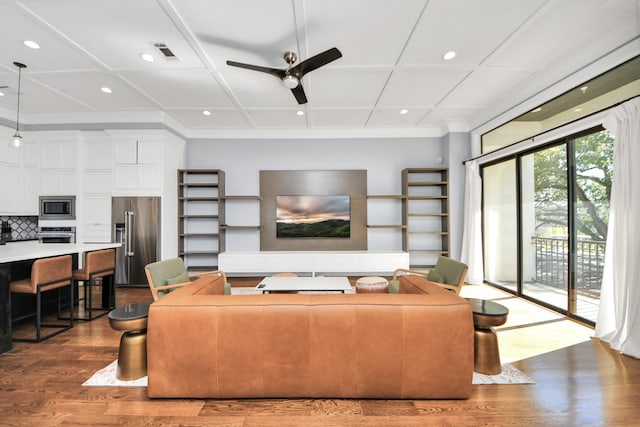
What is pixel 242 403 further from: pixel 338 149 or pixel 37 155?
pixel 37 155

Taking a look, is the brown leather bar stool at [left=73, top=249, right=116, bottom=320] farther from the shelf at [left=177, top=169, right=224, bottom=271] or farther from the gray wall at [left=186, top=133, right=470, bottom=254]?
the gray wall at [left=186, top=133, right=470, bottom=254]

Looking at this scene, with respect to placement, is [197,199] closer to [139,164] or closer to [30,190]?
[139,164]

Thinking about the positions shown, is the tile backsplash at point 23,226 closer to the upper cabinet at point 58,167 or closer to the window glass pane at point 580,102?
the upper cabinet at point 58,167

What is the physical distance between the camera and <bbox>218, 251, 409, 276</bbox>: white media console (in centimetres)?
509

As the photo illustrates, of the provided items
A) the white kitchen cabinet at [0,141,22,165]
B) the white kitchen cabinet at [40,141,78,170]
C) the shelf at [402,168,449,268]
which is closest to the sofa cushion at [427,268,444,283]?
the shelf at [402,168,449,268]

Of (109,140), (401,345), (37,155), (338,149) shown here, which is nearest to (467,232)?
(338,149)

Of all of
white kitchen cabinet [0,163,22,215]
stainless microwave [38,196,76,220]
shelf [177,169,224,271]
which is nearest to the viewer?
white kitchen cabinet [0,163,22,215]

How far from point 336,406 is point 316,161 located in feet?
14.7

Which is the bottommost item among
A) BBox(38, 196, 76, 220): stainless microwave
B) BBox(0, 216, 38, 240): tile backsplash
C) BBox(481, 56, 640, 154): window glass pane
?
BBox(0, 216, 38, 240): tile backsplash

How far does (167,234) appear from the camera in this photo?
4.87 m

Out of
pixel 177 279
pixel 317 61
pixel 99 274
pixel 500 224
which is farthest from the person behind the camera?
pixel 500 224

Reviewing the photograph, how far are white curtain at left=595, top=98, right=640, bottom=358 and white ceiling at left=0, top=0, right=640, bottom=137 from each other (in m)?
0.82

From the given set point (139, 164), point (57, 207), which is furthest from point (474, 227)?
point (57, 207)

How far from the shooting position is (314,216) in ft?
18.3
